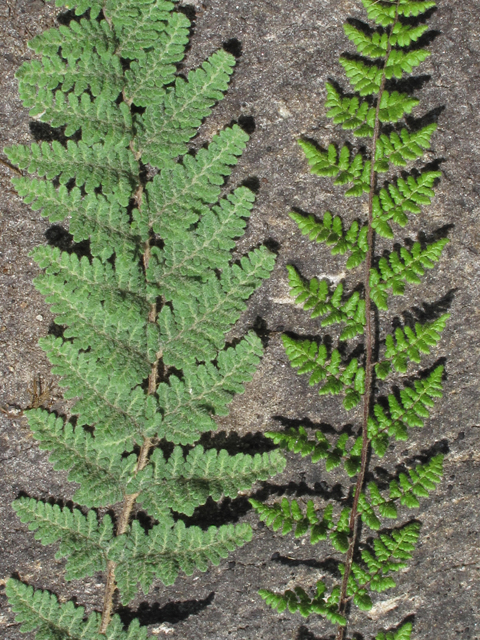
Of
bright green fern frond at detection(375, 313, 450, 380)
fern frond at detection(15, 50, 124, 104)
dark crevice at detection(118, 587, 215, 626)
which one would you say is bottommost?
dark crevice at detection(118, 587, 215, 626)

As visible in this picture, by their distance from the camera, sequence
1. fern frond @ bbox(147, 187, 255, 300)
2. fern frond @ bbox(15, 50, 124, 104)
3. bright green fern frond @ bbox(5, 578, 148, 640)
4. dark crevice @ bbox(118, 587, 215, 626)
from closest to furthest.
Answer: fern frond @ bbox(15, 50, 124, 104) → fern frond @ bbox(147, 187, 255, 300) → bright green fern frond @ bbox(5, 578, 148, 640) → dark crevice @ bbox(118, 587, 215, 626)

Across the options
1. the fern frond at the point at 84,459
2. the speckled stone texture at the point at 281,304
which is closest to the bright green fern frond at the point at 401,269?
the speckled stone texture at the point at 281,304

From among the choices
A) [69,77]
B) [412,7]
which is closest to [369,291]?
[412,7]

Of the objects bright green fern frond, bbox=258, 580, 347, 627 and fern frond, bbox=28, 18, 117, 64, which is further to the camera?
bright green fern frond, bbox=258, 580, 347, 627

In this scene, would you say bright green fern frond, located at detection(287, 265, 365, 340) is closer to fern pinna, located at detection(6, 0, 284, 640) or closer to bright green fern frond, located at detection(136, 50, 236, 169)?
fern pinna, located at detection(6, 0, 284, 640)

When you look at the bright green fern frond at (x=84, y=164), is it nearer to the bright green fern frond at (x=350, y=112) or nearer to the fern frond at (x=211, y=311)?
the fern frond at (x=211, y=311)

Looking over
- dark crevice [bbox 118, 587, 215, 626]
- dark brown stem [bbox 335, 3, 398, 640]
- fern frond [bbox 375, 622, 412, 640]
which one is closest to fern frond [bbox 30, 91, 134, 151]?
dark brown stem [bbox 335, 3, 398, 640]
